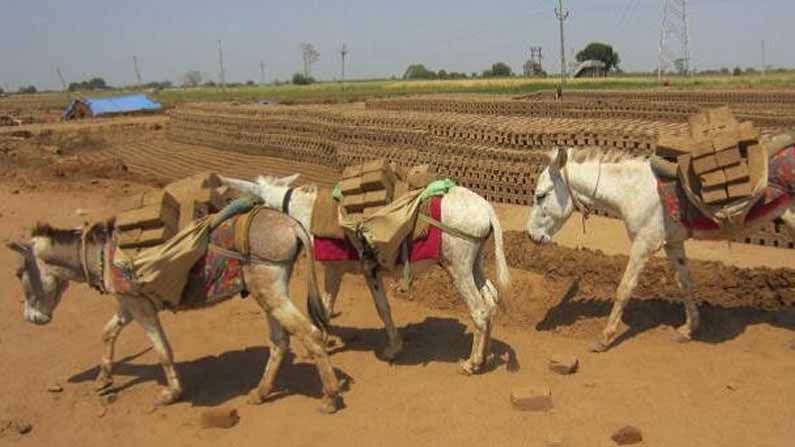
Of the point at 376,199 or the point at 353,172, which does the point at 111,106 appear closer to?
the point at 353,172

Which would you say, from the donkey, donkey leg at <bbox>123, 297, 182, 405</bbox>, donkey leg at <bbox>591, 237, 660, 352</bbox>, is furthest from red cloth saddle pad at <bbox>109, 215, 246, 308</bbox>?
donkey leg at <bbox>591, 237, 660, 352</bbox>

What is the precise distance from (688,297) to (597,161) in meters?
1.57

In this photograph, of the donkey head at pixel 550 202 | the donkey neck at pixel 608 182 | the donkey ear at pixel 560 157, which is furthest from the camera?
the donkey head at pixel 550 202

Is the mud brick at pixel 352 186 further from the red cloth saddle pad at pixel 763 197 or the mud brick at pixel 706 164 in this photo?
the mud brick at pixel 706 164

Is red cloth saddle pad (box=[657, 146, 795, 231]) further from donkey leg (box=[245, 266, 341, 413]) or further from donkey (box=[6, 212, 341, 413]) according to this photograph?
donkey leg (box=[245, 266, 341, 413])

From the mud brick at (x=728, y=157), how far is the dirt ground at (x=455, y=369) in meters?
1.75

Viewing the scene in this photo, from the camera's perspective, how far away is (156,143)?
26562mm

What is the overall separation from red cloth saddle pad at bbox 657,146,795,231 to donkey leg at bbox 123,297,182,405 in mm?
4648

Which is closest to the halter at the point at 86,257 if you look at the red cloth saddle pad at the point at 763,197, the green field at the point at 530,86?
the red cloth saddle pad at the point at 763,197

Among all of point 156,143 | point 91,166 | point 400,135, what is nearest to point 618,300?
point 400,135

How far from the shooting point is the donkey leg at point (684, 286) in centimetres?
664

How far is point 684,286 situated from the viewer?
6.63 m

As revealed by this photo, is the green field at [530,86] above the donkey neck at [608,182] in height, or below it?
above

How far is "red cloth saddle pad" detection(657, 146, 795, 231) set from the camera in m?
6.16
